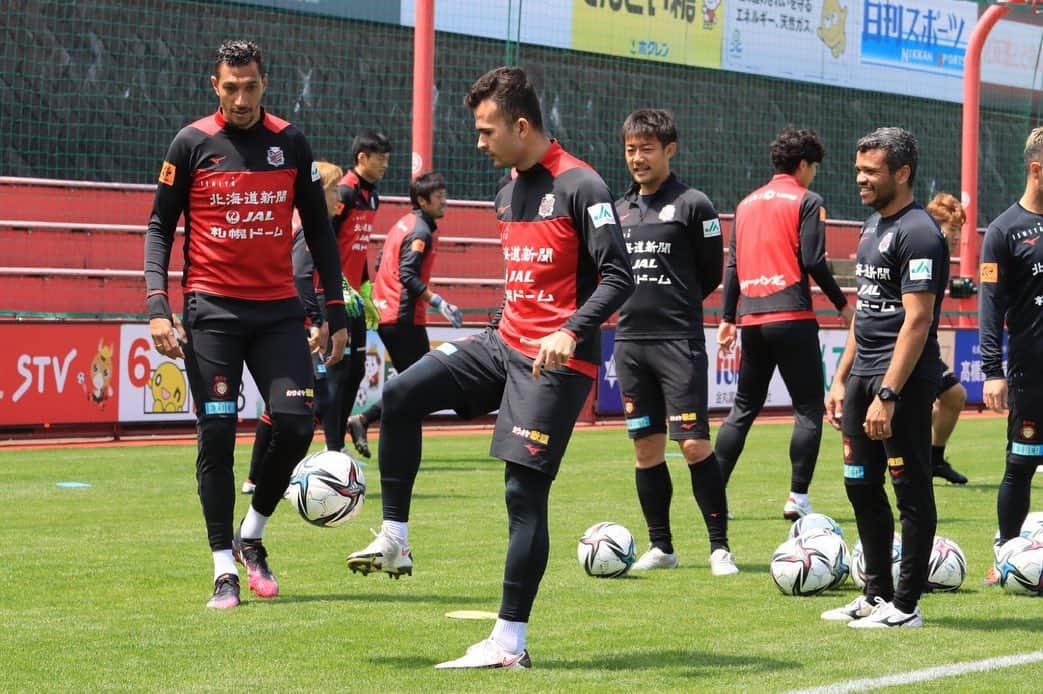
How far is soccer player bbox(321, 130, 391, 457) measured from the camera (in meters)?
12.1

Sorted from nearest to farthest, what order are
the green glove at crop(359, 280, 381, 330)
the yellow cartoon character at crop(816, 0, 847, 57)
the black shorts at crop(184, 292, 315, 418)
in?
the black shorts at crop(184, 292, 315, 418)
the green glove at crop(359, 280, 381, 330)
the yellow cartoon character at crop(816, 0, 847, 57)

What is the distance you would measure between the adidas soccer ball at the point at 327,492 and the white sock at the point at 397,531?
22.2 inches

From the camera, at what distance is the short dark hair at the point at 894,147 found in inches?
258

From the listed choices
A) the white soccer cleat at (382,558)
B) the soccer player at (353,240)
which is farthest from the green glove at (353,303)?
the white soccer cleat at (382,558)

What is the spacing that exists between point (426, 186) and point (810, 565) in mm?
6831

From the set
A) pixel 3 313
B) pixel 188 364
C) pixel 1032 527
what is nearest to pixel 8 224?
pixel 3 313

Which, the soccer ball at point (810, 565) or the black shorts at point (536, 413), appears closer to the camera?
the black shorts at point (536, 413)

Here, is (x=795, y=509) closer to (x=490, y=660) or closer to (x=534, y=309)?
(x=534, y=309)

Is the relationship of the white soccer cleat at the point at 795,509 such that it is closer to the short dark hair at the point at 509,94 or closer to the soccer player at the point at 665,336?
the soccer player at the point at 665,336

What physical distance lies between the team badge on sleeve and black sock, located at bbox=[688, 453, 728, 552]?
2.83m

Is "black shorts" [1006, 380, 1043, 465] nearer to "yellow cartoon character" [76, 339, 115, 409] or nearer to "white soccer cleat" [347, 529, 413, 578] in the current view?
"white soccer cleat" [347, 529, 413, 578]

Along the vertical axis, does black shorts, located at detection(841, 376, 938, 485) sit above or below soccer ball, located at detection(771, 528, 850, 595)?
above

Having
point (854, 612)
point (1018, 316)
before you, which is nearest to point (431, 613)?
point (854, 612)

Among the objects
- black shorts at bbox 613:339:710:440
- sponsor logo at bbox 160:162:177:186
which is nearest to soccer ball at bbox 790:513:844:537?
black shorts at bbox 613:339:710:440
